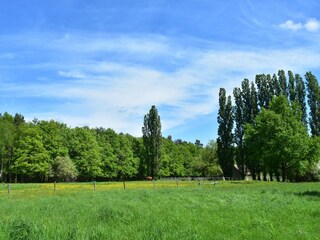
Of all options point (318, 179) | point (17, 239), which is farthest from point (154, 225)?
point (318, 179)

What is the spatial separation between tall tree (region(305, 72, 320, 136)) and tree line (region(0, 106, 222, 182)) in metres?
37.9

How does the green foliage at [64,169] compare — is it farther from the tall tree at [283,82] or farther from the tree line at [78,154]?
the tall tree at [283,82]

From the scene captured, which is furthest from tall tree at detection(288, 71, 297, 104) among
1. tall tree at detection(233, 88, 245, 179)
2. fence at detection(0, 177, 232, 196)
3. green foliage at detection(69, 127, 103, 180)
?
green foliage at detection(69, 127, 103, 180)

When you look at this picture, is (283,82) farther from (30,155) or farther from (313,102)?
(30,155)

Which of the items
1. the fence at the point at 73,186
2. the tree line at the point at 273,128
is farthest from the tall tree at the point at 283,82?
the fence at the point at 73,186

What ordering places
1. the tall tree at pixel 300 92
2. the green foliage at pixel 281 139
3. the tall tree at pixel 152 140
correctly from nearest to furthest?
the green foliage at pixel 281 139
the tall tree at pixel 300 92
the tall tree at pixel 152 140

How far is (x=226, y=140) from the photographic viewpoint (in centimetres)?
8275

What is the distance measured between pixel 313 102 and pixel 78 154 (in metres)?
57.2

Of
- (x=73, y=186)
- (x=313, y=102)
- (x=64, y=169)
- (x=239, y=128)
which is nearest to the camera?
(x=73, y=186)

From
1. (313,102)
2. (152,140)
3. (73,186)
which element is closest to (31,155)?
(152,140)

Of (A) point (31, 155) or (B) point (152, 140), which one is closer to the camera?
(A) point (31, 155)

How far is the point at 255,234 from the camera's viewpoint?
424 inches

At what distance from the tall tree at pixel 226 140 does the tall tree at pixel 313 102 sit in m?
17.3

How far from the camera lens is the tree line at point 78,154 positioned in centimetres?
8488
